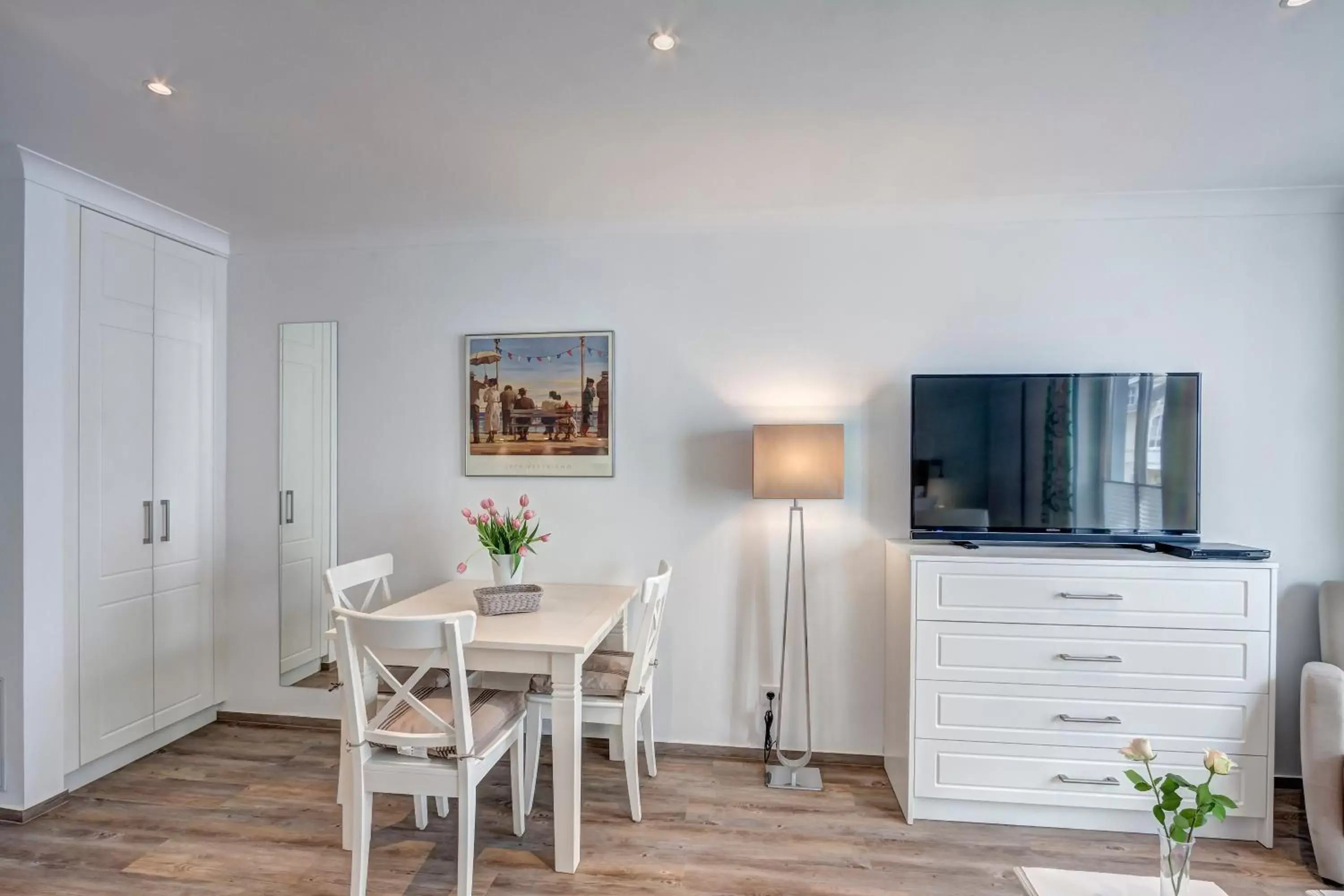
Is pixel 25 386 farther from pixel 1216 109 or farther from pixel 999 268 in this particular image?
pixel 1216 109

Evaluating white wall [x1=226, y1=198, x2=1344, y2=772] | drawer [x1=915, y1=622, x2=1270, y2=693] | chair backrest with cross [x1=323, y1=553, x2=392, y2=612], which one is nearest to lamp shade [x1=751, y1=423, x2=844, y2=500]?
white wall [x1=226, y1=198, x2=1344, y2=772]

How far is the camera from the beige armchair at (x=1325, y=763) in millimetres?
2225

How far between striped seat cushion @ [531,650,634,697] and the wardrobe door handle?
1.60 meters

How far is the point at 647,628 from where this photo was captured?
2539 mm

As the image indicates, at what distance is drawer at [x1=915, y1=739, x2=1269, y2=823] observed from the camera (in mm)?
2451

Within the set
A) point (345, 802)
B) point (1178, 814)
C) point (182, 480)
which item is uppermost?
point (182, 480)

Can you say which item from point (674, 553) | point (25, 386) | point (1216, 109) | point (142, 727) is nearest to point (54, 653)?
point (142, 727)

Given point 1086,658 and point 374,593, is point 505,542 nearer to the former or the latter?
point 374,593

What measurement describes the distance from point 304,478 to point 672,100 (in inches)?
103

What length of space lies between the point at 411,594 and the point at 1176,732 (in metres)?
3.27

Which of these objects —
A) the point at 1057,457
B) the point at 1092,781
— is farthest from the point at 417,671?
the point at 1057,457

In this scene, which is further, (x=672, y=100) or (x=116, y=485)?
(x=116, y=485)

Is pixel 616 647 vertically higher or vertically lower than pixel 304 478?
lower

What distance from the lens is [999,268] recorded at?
301 cm
